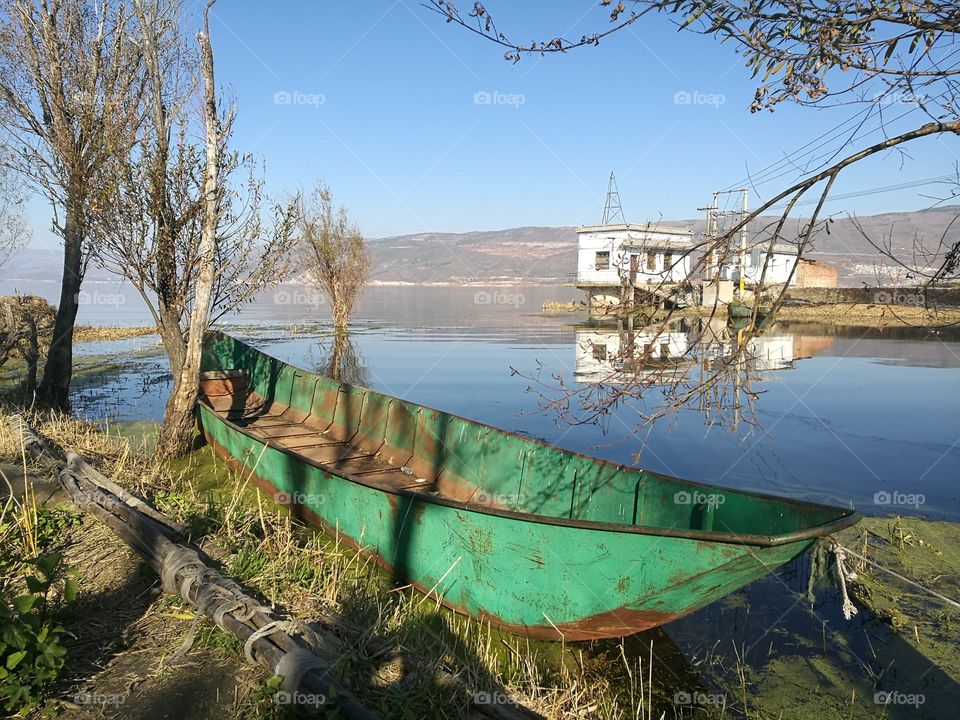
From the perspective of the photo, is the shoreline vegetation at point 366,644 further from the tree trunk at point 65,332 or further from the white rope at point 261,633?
the tree trunk at point 65,332

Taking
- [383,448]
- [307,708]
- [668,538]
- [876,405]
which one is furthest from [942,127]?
[876,405]

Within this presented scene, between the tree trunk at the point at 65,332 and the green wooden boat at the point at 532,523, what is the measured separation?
193 inches

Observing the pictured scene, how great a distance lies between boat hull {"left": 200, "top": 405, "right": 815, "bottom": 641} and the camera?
13.7 feet

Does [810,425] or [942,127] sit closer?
[942,127]

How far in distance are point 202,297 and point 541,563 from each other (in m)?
7.05

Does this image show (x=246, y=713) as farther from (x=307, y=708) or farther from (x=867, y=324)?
(x=867, y=324)

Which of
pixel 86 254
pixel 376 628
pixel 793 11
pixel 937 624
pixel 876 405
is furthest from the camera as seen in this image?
pixel 876 405

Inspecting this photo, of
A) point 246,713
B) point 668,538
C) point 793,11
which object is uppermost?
point 793,11

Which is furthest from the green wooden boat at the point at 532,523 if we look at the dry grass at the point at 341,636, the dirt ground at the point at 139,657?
the dirt ground at the point at 139,657

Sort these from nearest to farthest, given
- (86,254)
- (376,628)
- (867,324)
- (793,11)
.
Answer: (793,11) < (376,628) < (86,254) < (867,324)

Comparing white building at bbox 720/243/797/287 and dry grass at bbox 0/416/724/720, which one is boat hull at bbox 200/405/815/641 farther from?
white building at bbox 720/243/797/287

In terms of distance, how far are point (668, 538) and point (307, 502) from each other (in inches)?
171

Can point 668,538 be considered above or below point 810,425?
above

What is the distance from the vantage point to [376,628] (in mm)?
4488
